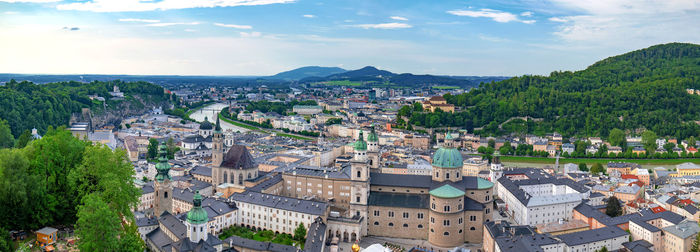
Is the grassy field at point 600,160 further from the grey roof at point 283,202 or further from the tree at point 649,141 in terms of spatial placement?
the grey roof at point 283,202

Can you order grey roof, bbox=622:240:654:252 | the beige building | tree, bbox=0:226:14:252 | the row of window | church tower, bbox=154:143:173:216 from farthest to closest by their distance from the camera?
the row of window
the beige building
grey roof, bbox=622:240:654:252
church tower, bbox=154:143:173:216
tree, bbox=0:226:14:252

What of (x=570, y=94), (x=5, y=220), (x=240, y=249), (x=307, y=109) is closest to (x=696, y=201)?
(x=240, y=249)

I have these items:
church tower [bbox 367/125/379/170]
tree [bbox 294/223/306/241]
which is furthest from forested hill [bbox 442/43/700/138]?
tree [bbox 294/223/306/241]

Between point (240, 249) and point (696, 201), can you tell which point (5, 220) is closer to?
point (240, 249)

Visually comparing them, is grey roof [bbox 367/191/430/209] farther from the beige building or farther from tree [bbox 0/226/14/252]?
tree [bbox 0/226/14/252]

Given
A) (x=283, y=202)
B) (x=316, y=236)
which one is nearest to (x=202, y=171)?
(x=283, y=202)
